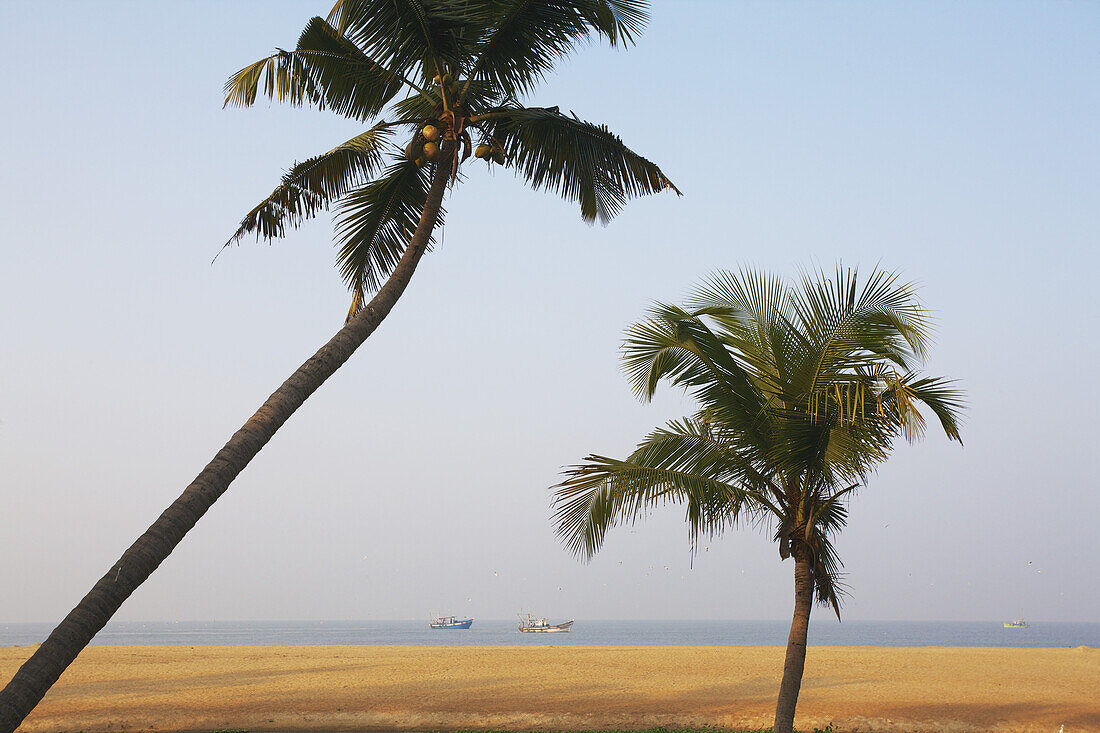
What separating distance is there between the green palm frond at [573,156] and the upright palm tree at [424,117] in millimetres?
11

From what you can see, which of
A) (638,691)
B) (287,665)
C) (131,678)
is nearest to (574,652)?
(287,665)

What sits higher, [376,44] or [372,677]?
[376,44]

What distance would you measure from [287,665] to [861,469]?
813 inches

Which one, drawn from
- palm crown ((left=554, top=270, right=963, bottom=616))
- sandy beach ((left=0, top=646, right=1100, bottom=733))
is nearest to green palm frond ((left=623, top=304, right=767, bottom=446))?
palm crown ((left=554, top=270, right=963, bottom=616))

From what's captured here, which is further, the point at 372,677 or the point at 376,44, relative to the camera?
the point at 372,677

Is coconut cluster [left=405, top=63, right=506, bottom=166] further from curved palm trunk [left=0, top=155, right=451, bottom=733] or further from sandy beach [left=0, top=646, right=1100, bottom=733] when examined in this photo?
sandy beach [left=0, top=646, right=1100, bottom=733]

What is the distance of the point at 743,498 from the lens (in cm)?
930

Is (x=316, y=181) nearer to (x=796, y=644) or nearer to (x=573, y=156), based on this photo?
(x=573, y=156)

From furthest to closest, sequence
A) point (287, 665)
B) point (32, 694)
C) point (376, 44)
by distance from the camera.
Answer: point (287, 665) → point (376, 44) → point (32, 694)

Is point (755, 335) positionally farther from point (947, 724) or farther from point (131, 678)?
point (131, 678)

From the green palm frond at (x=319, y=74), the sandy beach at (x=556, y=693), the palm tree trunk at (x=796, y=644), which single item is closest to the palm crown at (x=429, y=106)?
the green palm frond at (x=319, y=74)

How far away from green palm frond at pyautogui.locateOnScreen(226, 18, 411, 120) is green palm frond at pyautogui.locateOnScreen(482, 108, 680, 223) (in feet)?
4.10

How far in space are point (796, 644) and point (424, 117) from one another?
22.2 ft

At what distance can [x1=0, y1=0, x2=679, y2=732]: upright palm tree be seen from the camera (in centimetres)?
788
